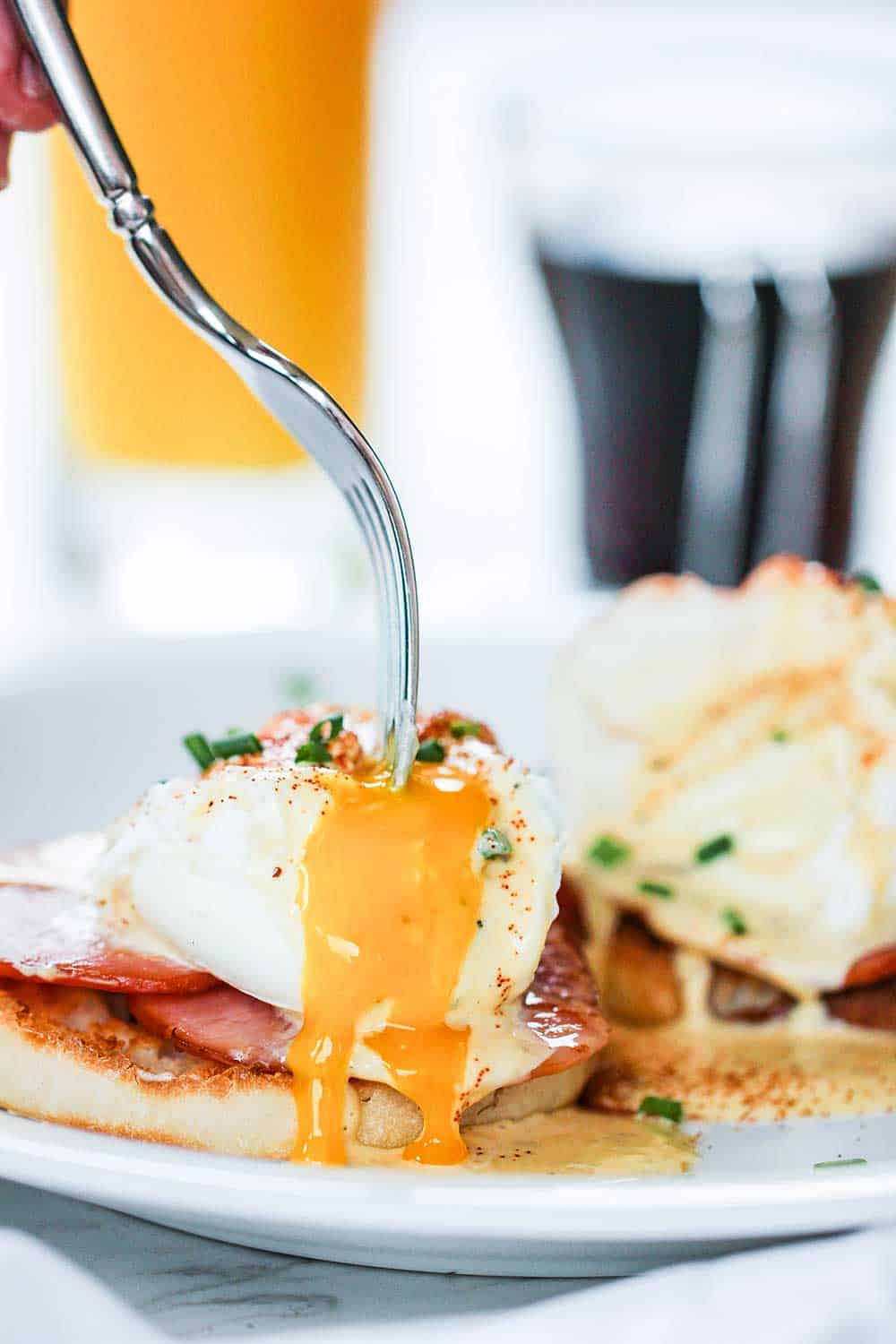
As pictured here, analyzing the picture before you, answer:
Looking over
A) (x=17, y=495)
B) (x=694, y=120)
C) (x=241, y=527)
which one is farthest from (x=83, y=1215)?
(x=694, y=120)

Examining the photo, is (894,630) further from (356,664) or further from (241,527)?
(241,527)

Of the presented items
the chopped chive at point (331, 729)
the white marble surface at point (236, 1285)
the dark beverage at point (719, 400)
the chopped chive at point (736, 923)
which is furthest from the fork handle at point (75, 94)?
the dark beverage at point (719, 400)

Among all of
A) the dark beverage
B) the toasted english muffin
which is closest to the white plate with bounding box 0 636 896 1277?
the toasted english muffin

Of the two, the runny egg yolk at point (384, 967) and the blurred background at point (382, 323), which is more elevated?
the blurred background at point (382, 323)

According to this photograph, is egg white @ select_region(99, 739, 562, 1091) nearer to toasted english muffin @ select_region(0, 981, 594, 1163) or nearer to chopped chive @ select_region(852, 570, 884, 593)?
toasted english muffin @ select_region(0, 981, 594, 1163)

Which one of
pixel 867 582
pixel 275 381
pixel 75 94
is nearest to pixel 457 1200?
pixel 275 381

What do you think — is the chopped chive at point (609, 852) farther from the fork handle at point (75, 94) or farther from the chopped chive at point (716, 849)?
the fork handle at point (75, 94)
